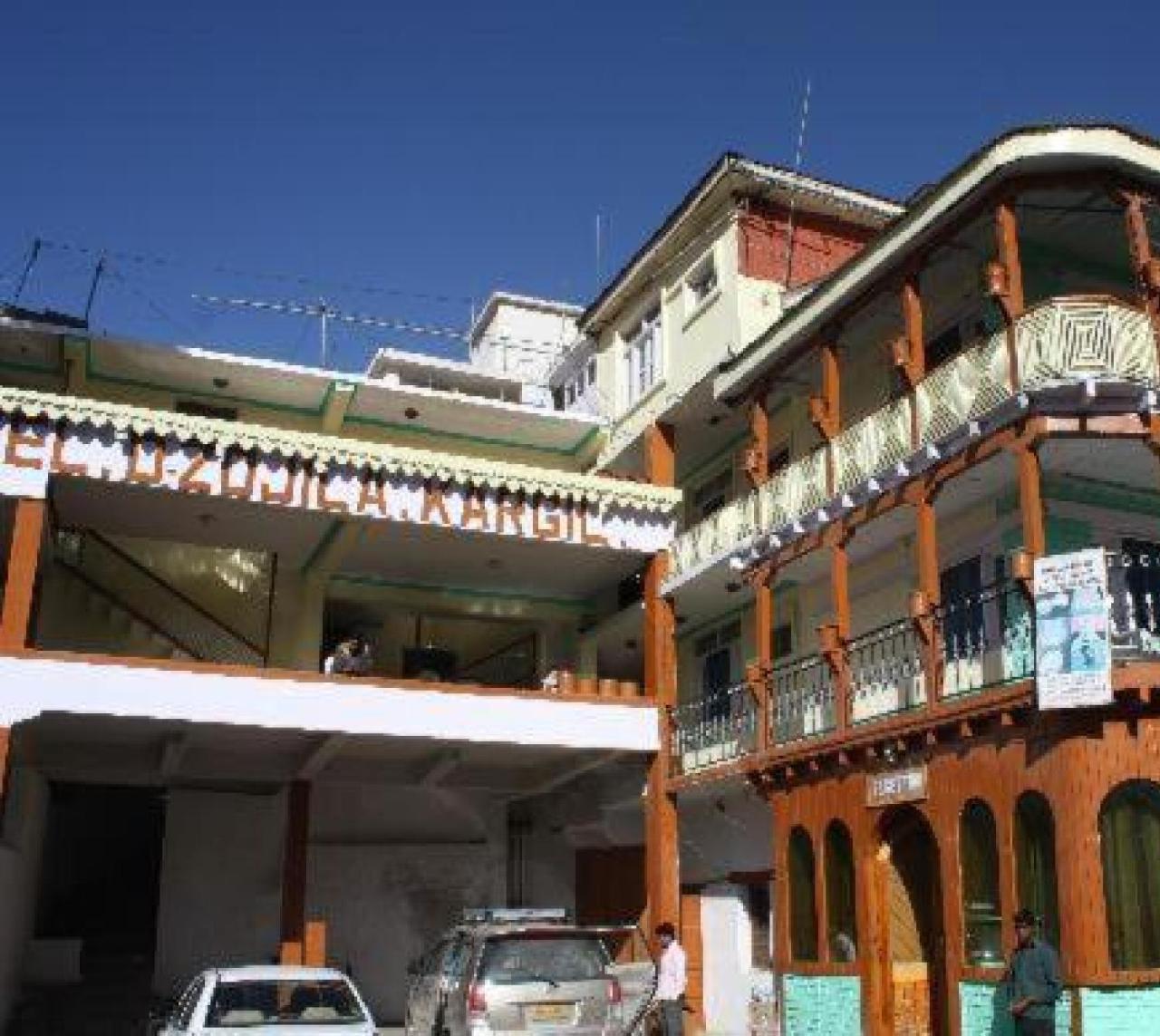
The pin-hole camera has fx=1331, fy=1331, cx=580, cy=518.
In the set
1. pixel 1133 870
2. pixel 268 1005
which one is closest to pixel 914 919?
pixel 1133 870

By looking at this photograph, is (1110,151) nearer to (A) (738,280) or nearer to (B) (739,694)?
(A) (738,280)

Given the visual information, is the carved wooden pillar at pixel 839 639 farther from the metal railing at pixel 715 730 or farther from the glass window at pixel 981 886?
the glass window at pixel 981 886

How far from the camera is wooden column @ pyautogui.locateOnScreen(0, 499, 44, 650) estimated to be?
1906 cm

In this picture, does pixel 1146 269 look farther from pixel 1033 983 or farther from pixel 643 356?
pixel 643 356

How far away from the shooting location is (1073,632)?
1441 centimetres

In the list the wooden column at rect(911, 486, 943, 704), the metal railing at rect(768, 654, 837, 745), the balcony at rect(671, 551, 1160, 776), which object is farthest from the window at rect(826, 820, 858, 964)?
the wooden column at rect(911, 486, 943, 704)

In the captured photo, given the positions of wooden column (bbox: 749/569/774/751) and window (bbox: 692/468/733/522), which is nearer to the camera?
wooden column (bbox: 749/569/774/751)

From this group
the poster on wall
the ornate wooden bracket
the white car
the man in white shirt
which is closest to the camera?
the white car

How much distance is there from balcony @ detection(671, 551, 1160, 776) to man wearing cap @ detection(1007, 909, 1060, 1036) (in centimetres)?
298

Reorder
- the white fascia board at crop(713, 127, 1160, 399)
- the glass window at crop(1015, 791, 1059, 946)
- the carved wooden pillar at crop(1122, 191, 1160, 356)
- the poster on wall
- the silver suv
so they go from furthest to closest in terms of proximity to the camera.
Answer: the white fascia board at crop(713, 127, 1160, 399), the carved wooden pillar at crop(1122, 191, 1160, 356), the glass window at crop(1015, 791, 1059, 946), the poster on wall, the silver suv

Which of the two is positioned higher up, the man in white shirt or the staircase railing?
the staircase railing

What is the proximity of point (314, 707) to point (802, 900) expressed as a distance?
7.92 meters

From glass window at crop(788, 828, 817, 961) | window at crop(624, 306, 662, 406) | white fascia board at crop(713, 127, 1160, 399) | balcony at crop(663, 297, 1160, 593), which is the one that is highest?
window at crop(624, 306, 662, 406)

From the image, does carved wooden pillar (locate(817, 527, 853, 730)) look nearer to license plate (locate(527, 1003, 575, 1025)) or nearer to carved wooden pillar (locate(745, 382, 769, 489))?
carved wooden pillar (locate(745, 382, 769, 489))
